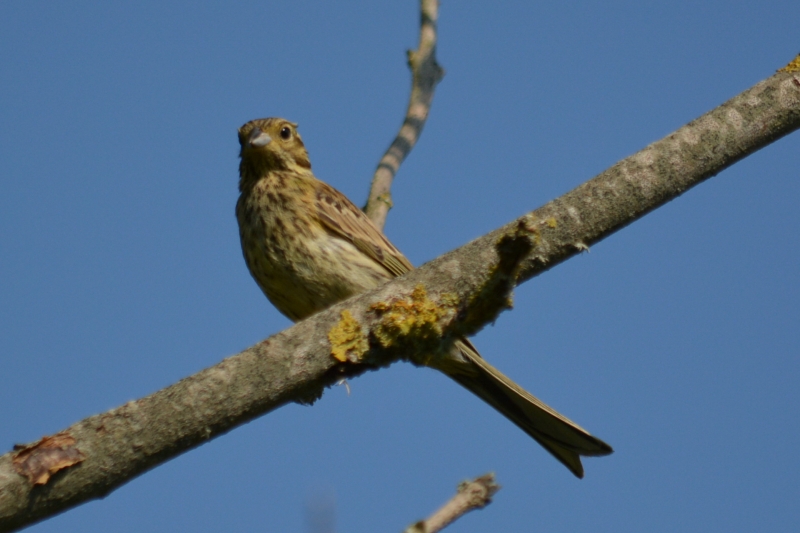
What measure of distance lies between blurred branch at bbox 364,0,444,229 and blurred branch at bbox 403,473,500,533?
3146 millimetres

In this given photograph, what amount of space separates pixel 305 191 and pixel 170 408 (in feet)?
10.1

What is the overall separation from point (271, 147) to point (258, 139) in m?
0.10

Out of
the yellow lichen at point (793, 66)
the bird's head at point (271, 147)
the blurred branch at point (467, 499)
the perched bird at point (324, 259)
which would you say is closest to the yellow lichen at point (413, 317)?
the blurred branch at point (467, 499)

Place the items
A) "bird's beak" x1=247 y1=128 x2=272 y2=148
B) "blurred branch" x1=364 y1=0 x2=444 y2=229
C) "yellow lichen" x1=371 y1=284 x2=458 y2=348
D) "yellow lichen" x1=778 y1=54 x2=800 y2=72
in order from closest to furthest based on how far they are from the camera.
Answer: "yellow lichen" x1=371 y1=284 x2=458 y2=348
"yellow lichen" x1=778 y1=54 x2=800 y2=72
"blurred branch" x1=364 y1=0 x2=444 y2=229
"bird's beak" x1=247 y1=128 x2=272 y2=148

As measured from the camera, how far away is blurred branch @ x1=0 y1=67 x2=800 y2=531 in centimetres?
277

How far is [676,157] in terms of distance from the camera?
305 cm

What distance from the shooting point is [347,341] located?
2996mm

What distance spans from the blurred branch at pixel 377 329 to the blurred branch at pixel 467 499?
2.33 feet

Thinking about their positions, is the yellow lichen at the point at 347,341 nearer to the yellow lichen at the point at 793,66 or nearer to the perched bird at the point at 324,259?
the perched bird at the point at 324,259

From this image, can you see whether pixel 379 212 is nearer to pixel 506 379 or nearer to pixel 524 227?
pixel 506 379

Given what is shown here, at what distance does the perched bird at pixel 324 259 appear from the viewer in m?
4.66

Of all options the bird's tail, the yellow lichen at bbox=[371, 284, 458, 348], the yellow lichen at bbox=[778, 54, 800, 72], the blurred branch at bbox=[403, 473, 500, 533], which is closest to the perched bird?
the bird's tail

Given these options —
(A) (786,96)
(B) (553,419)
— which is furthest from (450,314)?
(B) (553,419)

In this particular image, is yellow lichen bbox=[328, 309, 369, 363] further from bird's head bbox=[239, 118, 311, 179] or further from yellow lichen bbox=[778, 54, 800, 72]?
bird's head bbox=[239, 118, 311, 179]
